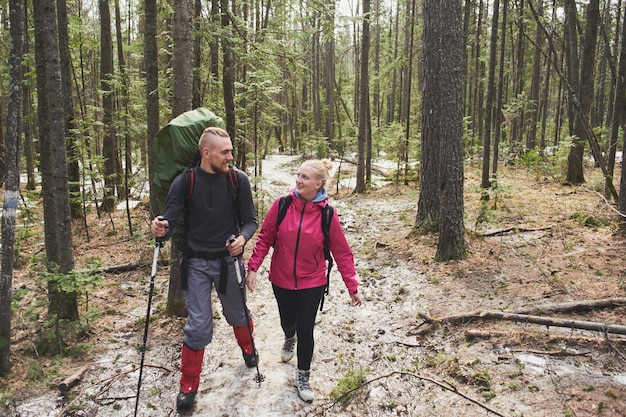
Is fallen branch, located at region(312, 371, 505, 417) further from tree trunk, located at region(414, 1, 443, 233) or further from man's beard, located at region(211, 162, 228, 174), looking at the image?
tree trunk, located at region(414, 1, 443, 233)

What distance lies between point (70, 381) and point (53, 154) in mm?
2411

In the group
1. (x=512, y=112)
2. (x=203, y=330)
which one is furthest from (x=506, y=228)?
(x=512, y=112)

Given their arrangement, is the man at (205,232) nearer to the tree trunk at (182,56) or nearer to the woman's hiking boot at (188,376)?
the woman's hiking boot at (188,376)

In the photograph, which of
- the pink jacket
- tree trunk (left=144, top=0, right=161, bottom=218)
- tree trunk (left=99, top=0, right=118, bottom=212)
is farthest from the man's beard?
tree trunk (left=99, top=0, right=118, bottom=212)

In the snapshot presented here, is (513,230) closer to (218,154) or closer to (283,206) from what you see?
(283,206)

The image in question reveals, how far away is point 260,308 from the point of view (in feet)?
19.6

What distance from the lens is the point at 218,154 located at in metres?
3.48

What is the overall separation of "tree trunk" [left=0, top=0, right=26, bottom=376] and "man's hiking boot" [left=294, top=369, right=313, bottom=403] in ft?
9.05

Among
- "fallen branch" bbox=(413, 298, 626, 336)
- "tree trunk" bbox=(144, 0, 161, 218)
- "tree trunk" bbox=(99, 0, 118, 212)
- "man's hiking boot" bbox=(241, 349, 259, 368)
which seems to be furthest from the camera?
"tree trunk" bbox=(99, 0, 118, 212)

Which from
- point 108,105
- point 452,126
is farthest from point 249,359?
point 108,105

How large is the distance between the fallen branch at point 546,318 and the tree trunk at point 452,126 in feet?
6.90

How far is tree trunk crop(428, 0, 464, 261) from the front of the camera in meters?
6.59

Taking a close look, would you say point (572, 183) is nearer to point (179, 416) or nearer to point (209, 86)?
point (209, 86)

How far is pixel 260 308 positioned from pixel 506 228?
537 cm
